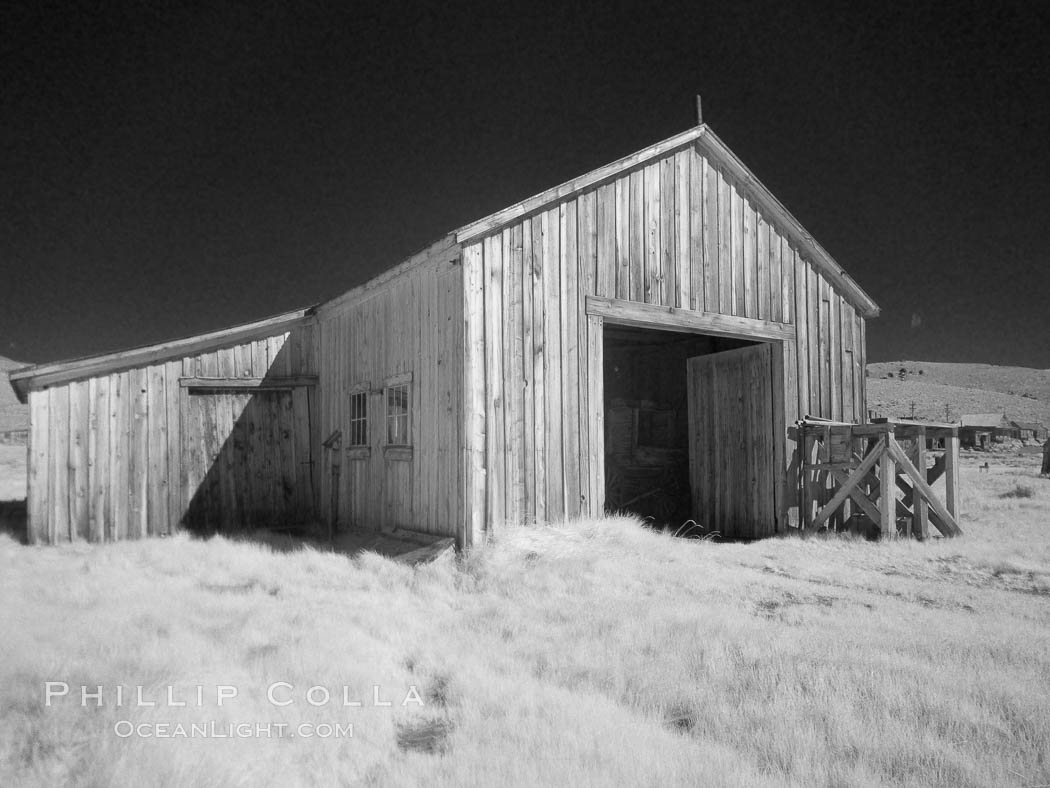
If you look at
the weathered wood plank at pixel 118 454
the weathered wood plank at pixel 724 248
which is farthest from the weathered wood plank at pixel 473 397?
the weathered wood plank at pixel 118 454

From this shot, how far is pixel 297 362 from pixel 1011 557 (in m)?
11.2

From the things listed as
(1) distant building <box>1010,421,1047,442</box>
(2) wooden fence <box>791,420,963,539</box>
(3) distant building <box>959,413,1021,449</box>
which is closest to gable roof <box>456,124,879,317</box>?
(2) wooden fence <box>791,420,963,539</box>

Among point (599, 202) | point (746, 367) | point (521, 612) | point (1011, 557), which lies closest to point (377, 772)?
point (521, 612)

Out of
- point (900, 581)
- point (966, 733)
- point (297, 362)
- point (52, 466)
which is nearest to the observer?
point (966, 733)

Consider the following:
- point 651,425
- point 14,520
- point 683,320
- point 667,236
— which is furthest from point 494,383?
point 14,520

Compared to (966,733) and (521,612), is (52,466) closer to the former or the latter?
(521,612)

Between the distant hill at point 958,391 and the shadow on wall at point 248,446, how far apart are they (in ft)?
156

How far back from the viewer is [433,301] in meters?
8.92

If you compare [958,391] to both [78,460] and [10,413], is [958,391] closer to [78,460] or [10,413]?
[78,460]

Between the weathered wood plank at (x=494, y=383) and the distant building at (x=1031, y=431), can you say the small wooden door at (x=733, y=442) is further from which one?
the distant building at (x=1031, y=431)

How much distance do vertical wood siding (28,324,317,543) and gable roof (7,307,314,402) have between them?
119mm

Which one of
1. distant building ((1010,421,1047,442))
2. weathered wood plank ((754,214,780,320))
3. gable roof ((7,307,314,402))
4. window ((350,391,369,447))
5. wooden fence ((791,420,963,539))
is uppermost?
weathered wood plank ((754,214,780,320))

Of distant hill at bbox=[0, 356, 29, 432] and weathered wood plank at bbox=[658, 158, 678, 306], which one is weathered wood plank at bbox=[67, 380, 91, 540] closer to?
weathered wood plank at bbox=[658, 158, 678, 306]

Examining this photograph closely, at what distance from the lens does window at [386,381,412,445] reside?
969 cm
